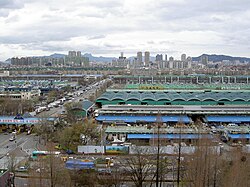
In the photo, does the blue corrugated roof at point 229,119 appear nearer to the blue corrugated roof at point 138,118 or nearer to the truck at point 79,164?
the blue corrugated roof at point 138,118

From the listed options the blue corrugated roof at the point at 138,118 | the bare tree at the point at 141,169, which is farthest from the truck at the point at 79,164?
the blue corrugated roof at the point at 138,118

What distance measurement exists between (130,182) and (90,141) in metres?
2.23

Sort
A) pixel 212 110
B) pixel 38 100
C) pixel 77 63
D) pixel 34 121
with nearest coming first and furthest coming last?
pixel 34 121 < pixel 212 110 < pixel 38 100 < pixel 77 63

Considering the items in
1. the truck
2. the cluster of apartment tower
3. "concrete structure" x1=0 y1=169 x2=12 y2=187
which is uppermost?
the cluster of apartment tower

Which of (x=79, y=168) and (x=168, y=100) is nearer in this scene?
(x=79, y=168)

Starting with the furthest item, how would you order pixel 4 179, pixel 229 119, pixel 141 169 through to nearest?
pixel 229 119, pixel 141 169, pixel 4 179

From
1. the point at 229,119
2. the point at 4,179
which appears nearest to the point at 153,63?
the point at 229,119

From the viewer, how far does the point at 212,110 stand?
939cm

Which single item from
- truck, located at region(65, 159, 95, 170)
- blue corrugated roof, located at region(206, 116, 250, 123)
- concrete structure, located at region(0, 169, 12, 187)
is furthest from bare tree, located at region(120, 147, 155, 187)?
blue corrugated roof, located at region(206, 116, 250, 123)

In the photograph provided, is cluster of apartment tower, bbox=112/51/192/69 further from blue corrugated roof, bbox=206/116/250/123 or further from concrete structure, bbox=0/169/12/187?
concrete structure, bbox=0/169/12/187

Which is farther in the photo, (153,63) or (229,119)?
(153,63)

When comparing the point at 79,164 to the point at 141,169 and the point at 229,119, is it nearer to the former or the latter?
the point at 141,169

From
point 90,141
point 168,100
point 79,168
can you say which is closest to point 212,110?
point 168,100

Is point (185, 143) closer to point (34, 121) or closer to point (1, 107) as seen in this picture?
point (34, 121)
